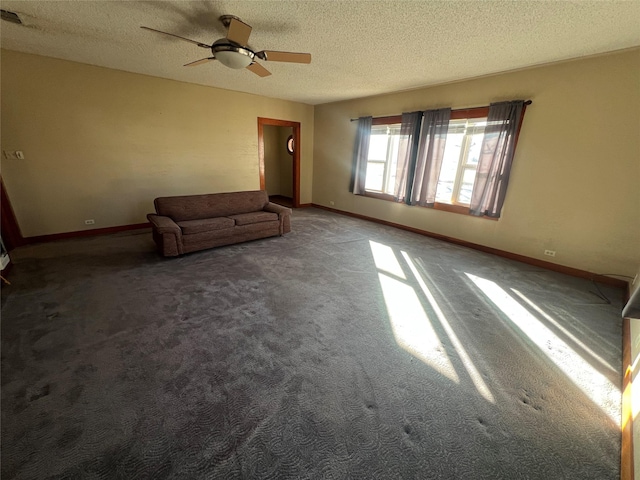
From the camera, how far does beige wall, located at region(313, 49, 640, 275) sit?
2775 mm

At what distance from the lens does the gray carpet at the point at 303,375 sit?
1190mm

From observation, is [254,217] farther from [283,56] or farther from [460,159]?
[460,159]

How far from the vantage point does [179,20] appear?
239cm

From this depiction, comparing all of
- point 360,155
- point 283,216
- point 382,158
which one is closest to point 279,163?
point 360,155

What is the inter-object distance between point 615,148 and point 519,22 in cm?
192

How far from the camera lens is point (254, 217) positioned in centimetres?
405

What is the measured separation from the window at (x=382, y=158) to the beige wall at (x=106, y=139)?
265cm

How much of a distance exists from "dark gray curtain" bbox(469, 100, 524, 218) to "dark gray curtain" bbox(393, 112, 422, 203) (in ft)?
3.63

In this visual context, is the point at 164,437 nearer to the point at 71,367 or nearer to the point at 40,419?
the point at 40,419

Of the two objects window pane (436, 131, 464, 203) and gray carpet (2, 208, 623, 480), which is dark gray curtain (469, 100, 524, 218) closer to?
window pane (436, 131, 464, 203)

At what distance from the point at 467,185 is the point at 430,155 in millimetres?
785

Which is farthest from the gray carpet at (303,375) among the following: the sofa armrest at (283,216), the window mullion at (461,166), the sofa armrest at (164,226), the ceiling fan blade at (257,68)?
the ceiling fan blade at (257,68)

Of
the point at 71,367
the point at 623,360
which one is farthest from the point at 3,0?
the point at 623,360

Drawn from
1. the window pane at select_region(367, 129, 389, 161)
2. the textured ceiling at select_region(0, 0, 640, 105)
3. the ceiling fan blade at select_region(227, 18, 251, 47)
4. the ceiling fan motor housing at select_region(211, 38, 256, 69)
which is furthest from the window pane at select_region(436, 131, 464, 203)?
the ceiling fan blade at select_region(227, 18, 251, 47)
